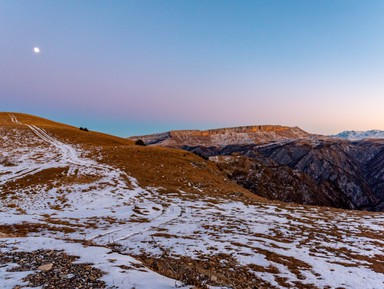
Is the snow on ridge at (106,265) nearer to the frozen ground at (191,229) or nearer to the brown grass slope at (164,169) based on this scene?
the frozen ground at (191,229)

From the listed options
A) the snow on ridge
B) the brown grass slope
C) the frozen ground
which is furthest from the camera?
the brown grass slope

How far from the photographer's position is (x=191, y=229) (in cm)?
1784

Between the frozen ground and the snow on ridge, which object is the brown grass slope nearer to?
the frozen ground

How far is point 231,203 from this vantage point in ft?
92.5

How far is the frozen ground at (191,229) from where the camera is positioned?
11.7 meters

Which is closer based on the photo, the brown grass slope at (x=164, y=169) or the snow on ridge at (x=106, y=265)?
the snow on ridge at (x=106, y=265)

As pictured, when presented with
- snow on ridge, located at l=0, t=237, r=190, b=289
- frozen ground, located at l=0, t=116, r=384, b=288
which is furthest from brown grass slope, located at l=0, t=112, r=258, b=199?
snow on ridge, located at l=0, t=237, r=190, b=289

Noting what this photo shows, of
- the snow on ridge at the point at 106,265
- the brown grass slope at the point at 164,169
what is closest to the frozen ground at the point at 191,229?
the snow on ridge at the point at 106,265

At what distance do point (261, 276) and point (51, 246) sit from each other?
32.1 ft

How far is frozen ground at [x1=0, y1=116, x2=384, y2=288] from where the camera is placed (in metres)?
11.7

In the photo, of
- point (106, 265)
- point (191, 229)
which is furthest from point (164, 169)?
point (106, 265)

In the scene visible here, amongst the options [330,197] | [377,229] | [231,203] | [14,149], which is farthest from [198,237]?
[330,197]

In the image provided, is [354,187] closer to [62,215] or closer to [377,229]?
[377,229]

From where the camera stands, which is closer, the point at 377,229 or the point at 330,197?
the point at 377,229
